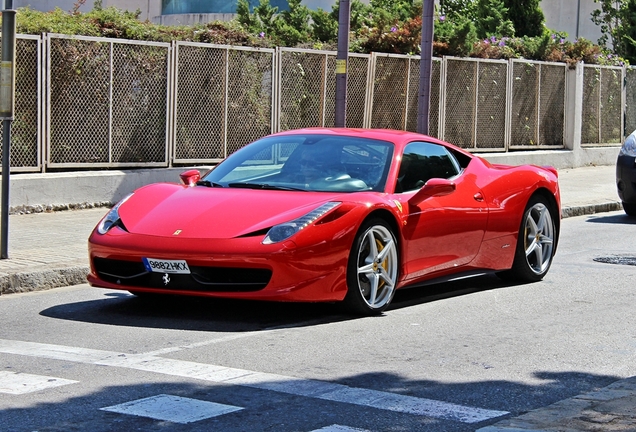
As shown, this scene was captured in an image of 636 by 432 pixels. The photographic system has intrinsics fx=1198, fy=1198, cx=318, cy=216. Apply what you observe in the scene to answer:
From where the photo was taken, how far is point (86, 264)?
34.5 feet

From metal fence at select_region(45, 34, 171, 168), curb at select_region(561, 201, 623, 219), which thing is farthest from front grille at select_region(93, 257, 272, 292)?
curb at select_region(561, 201, 623, 219)

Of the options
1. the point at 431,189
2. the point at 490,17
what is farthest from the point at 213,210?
the point at 490,17

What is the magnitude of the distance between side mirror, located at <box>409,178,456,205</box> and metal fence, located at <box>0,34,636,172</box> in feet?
23.5

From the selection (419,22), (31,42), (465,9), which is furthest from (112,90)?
(465,9)

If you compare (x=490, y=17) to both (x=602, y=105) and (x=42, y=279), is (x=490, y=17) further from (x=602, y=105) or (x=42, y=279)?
(x=42, y=279)

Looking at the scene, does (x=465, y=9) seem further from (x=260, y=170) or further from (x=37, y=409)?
(x=37, y=409)

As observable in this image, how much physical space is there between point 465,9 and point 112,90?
24.1m

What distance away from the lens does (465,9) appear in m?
38.3

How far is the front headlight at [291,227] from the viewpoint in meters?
8.03

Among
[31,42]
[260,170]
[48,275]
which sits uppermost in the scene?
[31,42]

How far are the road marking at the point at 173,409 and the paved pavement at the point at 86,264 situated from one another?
1.29 m

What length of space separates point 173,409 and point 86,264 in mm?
5021

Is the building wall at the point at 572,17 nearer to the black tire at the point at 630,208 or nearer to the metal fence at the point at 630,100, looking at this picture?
the metal fence at the point at 630,100

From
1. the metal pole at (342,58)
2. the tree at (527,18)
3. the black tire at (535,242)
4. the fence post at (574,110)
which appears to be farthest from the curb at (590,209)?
the tree at (527,18)
